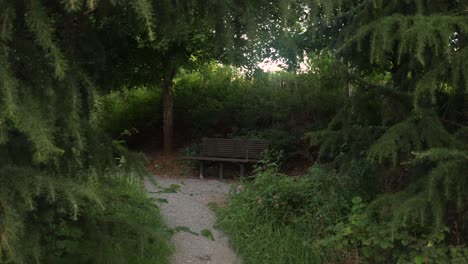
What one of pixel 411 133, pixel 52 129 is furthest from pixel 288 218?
pixel 52 129

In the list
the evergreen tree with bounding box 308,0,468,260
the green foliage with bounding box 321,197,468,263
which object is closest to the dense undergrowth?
the evergreen tree with bounding box 308,0,468,260

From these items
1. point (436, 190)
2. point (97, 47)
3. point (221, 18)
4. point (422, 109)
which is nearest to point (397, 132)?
point (422, 109)

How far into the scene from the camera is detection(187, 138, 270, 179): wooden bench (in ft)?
35.4

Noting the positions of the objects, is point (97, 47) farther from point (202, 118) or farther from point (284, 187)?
point (202, 118)

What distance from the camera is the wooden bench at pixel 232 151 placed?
35.4 feet

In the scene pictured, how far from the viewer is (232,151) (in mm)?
11055

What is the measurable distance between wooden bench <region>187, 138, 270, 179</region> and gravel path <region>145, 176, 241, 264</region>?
641 mm

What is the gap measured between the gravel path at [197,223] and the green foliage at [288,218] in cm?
16

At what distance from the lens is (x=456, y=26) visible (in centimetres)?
413

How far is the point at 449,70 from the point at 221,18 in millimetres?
1911

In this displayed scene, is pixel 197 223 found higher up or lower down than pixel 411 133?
lower down

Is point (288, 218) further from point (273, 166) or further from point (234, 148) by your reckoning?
point (234, 148)

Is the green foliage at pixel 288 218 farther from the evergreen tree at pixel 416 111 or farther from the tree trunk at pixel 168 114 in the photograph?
the tree trunk at pixel 168 114

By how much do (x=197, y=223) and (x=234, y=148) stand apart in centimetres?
416
